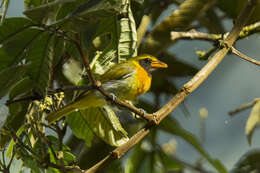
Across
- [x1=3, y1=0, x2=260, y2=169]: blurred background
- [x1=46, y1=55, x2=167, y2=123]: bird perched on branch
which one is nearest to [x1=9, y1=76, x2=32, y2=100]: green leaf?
[x1=46, y1=55, x2=167, y2=123]: bird perched on branch

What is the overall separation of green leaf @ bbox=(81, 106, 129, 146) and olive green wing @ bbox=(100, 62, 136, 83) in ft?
0.88

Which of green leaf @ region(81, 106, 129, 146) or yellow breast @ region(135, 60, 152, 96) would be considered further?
yellow breast @ region(135, 60, 152, 96)

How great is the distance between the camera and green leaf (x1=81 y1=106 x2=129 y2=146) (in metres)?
1.29

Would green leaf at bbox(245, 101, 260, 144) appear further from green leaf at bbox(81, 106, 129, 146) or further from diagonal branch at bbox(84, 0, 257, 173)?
green leaf at bbox(81, 106, 129, 146)

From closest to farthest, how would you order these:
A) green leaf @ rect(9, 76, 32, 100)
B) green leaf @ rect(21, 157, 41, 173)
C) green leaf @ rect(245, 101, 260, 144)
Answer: green leaf @ rect(9, 76, 32, 100) < green leaf @ rect(21, 157, 41, 173) < green leaf @ rect(245, 101, 260, 144)

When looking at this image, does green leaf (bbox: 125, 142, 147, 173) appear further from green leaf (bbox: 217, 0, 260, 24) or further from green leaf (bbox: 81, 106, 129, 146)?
green leaf (bbox: 217, 0, 260, 24)

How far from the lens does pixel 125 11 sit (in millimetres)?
1188

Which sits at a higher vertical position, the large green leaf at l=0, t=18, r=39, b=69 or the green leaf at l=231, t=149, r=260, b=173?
the large green leaf at l=0, t=18, r=39, b=69


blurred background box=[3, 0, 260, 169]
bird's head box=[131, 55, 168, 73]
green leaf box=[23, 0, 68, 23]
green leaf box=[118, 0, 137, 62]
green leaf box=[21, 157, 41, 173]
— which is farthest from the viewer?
blurred background box=[3, 0, 260, 169]

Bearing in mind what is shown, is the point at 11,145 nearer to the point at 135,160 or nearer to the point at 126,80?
the point at 126,80

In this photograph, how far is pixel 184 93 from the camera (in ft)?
3.88

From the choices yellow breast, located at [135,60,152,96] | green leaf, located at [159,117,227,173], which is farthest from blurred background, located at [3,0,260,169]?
yellow breast, located at [135,60,152,96]

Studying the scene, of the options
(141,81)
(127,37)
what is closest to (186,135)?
(141,81)

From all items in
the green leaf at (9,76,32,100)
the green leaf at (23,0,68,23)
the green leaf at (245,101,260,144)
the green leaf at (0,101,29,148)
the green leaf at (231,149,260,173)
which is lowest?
the green leaf at (231,149,260,173)
